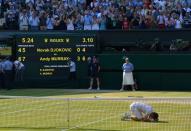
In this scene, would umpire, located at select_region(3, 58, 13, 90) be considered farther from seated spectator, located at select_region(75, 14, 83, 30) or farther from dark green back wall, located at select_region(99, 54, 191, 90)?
dark green back wall, located at select_region(99, 54, 191, 90)

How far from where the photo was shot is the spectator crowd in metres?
34.9

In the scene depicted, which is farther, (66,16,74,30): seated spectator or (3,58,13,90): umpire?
(66,16,74,30): seated spectator

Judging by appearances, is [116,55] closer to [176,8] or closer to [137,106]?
[176,8]

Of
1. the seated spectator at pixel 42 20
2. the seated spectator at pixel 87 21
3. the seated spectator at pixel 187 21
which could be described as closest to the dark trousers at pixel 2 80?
the seated spectator at pixel 42 20

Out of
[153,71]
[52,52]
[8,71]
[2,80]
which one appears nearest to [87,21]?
[52,52]

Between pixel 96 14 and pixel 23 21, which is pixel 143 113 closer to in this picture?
pixel 96 14

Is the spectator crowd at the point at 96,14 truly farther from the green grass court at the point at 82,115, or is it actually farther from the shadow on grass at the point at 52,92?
the green grass court at the point at 82,115

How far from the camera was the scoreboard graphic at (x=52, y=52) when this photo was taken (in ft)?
115

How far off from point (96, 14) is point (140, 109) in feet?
59.9

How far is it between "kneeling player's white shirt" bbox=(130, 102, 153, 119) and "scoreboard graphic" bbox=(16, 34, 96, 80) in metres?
16.4

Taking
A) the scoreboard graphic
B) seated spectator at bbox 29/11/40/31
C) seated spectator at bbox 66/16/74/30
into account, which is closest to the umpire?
the scoreboard graphic

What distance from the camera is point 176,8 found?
3531 centimetres

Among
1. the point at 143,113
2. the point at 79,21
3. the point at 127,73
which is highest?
the point at 79,21

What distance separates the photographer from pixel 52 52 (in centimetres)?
3534
